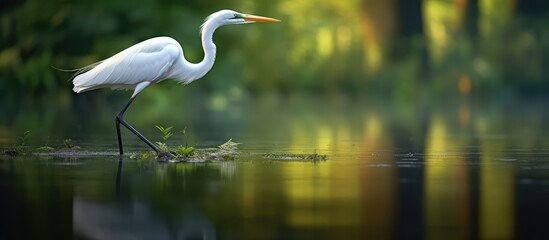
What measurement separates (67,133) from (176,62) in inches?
161

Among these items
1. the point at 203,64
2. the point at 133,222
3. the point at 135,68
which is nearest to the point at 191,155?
the point at 135,68

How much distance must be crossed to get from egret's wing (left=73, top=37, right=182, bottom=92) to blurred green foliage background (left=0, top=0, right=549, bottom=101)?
15497mm

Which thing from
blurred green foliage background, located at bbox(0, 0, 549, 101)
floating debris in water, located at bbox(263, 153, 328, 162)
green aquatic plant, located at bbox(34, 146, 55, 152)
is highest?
blurred green foliage background, located at bbox(0, 0, 549, 101)

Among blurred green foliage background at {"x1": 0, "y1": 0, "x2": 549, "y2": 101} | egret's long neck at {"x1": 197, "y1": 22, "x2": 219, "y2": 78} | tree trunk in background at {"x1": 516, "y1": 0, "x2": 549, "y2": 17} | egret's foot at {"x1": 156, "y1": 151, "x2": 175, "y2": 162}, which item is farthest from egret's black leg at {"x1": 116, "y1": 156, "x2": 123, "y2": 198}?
tree trunk in background at {"x1": 516, "y1": 0, "x2": 549, "y2": 17}

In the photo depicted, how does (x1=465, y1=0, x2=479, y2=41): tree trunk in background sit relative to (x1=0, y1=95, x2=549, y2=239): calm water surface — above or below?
above

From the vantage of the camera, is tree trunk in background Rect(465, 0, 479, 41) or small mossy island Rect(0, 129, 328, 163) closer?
small mossy island Rect(0, 129, 328, 163)

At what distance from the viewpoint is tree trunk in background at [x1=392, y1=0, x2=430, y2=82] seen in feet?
133

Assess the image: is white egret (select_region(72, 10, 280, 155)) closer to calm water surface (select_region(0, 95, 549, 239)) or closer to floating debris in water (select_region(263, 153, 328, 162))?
calm water surface (select_region(0, 95, 549, 239))

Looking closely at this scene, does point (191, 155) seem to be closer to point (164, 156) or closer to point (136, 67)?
point (164, 156)

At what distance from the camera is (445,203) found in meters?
7.91

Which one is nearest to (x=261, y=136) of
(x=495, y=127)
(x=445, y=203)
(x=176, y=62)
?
(x=176, y=62)

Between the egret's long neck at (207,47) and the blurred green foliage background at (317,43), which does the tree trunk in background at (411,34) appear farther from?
the egret's long neck at (207,47)

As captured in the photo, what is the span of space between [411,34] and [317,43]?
11.1 meters

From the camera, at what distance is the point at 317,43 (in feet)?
175
